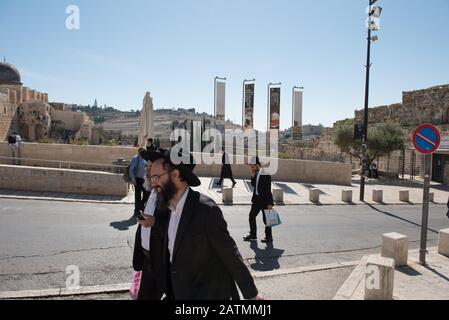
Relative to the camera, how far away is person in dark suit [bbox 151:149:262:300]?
241 cm

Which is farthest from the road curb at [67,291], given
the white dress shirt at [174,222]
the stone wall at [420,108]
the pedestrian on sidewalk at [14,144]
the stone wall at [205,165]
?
the stone wall at [420,108]

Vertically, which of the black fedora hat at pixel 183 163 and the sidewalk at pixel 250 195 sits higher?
the black fedora hat at pixel 183 163

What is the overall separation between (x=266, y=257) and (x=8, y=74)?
46.1m

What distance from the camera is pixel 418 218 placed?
36.1ft

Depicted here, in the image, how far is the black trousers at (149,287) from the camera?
2746 mm

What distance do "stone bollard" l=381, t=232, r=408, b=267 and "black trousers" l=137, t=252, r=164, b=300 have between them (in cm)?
448

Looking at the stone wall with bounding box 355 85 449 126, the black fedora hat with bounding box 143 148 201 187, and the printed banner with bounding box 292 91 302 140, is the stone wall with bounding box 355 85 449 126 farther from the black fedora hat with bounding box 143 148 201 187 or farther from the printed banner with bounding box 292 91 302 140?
the black fedora hat with bounding box 143 148 201 187

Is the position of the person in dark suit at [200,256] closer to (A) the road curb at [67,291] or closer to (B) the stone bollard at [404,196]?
(A) the road curb at [67,291]

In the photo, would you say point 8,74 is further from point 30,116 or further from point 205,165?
point 205,165

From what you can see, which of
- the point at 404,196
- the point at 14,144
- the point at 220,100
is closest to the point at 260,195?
the point at 404,196
